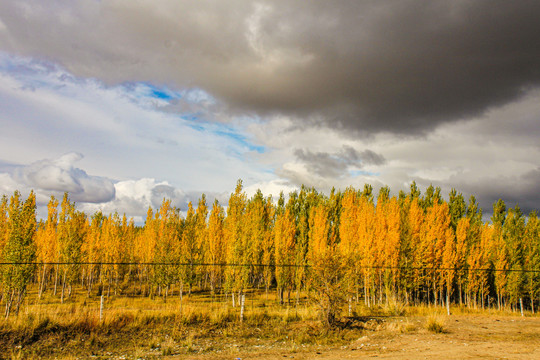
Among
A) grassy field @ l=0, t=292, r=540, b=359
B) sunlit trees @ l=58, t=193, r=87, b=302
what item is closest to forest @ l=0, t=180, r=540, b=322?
sunlit trees @ l=58, t=193, r=87, b=302

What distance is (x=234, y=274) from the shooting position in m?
23.6

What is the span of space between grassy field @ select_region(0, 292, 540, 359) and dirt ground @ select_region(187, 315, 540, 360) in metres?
0.04

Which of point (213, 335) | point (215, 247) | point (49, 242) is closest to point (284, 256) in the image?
point (215, 247)

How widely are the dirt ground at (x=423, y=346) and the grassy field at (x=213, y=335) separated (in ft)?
0.13

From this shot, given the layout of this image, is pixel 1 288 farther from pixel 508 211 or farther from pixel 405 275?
pixel 508 211

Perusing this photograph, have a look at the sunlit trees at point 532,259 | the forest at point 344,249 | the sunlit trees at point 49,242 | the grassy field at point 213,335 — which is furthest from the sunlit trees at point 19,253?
the sunlit trees at point 532,259

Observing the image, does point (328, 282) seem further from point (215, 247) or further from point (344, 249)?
point (215, 247)

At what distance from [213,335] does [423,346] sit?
30.7ft

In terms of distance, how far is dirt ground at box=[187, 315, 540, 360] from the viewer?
1105 cm

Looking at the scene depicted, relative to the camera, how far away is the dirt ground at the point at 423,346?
1105cm

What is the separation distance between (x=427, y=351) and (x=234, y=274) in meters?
14.6

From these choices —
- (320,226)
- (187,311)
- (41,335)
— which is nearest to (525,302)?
(320,226)

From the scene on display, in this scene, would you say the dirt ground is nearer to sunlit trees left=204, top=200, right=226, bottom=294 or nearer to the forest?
the forest

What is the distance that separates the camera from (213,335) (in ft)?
51.3
